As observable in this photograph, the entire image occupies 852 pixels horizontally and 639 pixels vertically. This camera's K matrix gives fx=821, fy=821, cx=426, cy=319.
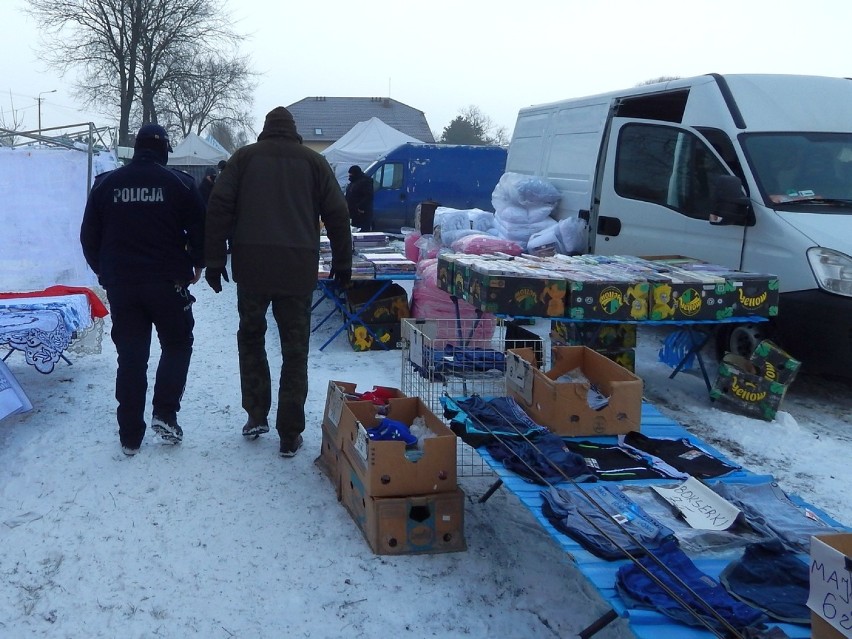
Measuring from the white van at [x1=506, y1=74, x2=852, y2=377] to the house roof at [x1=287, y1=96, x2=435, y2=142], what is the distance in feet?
124

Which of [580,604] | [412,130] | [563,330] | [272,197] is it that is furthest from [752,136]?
[412,130]

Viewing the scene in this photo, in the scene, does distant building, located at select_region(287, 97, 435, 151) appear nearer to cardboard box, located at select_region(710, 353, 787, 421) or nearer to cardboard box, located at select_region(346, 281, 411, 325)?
cardboard box, located at select_region(346, 281, 411, 325)

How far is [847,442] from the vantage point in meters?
5.30

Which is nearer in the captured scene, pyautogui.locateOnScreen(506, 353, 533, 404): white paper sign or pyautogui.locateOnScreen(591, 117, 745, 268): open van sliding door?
pyautogui.locateOnScreen(506, 353, 533, 404): white paper sign

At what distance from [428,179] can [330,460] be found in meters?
12.8

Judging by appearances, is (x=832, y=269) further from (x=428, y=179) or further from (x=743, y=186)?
(x=428, y=179)

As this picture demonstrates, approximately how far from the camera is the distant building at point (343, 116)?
45344 mm

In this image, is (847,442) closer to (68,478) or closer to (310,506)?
(310,506)

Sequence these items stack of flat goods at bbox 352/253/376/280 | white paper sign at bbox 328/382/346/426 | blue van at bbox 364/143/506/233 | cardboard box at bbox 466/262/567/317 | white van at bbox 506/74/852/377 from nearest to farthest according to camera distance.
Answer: white paper sign at bbox 328/382/346/426
cardboard box at bbox 466/262/567/317
white van at bbox 506/74/852/377
stack of flat goods at bbox 352/253/376/280
blue van at bbox 364/143/506/233

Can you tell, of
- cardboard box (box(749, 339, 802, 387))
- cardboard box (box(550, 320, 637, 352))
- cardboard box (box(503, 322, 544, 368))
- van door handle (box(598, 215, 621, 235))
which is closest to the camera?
cardboard box (box(503, 322, 544, 368))

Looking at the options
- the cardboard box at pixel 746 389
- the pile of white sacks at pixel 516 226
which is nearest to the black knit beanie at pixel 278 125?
the pile of white sacks at pixel 516 226

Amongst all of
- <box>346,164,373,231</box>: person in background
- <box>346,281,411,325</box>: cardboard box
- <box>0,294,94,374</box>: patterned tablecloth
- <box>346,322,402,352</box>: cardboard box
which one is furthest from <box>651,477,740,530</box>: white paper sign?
<box>346,164,373,231</box>: person in background

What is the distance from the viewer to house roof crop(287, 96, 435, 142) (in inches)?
1790

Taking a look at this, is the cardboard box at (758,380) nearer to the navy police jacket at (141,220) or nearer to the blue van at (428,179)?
the navy police jacket at (141,220)
